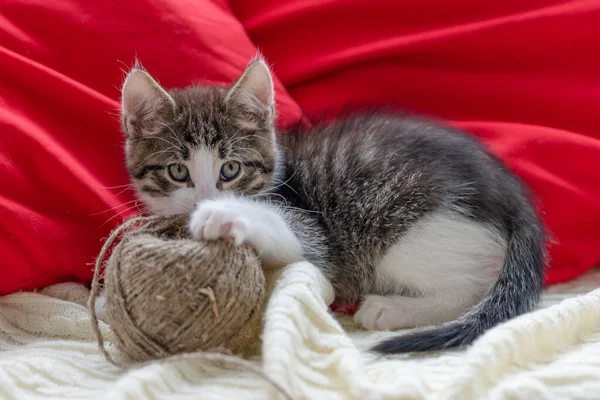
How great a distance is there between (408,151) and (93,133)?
2.69ft

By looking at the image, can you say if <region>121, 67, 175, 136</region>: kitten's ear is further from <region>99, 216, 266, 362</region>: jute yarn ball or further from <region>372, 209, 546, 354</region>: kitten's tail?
<region>372, 209, 546, 354</region>: kitten's tail

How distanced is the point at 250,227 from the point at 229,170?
1.02ft

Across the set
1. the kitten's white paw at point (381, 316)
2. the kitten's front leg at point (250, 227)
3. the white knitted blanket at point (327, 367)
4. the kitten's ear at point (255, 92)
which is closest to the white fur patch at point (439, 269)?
the kitten's white paw at point (381, 316)

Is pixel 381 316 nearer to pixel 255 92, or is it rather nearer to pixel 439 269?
pixel 439 269

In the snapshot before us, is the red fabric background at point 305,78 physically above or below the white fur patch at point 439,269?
above

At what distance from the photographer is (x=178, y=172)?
144cm

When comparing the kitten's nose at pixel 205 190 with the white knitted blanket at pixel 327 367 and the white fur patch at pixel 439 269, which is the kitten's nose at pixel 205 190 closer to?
the white knitted blanket at pixel 327 367

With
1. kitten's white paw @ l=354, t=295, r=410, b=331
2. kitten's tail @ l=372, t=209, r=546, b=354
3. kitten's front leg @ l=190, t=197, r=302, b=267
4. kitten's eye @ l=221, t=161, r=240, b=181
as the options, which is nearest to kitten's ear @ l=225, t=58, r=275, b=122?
kitten's eye @ l=221, t=161, r=240, b=181

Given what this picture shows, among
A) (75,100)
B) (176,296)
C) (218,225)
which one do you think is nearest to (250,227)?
(218,225)

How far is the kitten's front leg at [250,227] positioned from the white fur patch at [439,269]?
24 cm

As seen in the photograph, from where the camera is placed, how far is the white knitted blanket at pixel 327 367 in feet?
3.10

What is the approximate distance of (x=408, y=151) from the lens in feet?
4.87

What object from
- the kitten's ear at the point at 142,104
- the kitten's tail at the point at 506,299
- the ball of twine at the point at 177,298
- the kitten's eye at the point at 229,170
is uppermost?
the kitten's ear at the point at 142,104

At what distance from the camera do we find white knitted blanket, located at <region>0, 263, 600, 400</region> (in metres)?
0.94
